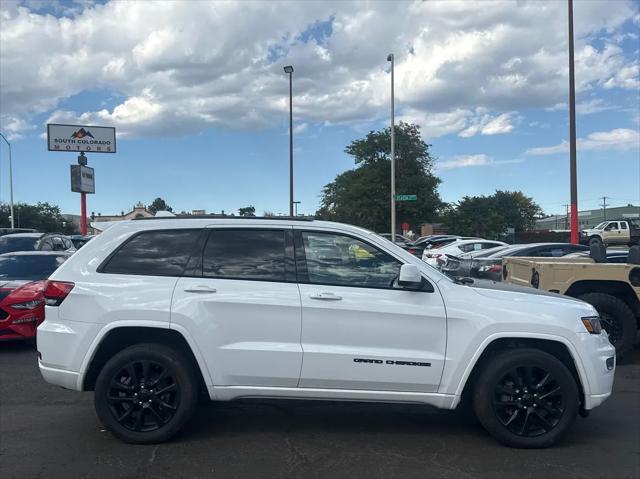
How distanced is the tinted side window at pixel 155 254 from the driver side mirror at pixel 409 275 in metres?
1.72

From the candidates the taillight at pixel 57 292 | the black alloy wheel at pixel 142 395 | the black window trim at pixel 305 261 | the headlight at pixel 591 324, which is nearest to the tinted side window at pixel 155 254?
the taillight at pixel 57 292

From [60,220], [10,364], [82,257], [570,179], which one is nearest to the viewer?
[82,257]

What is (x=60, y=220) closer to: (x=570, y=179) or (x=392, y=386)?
(x=570, y=179)

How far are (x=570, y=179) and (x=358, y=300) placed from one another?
1744 centimetres

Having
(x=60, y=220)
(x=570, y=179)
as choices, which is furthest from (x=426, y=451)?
(x=60, y=220)

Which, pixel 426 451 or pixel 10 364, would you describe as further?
pixel 10 364

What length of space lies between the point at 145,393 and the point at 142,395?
3cm

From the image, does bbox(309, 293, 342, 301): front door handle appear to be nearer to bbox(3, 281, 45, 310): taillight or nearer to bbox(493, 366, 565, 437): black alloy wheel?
bbox(493, 366, 565, 437): black alloy wheel

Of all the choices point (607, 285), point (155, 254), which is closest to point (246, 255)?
point (155, 254)

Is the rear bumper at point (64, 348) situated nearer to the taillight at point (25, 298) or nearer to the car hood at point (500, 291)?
the car hood at point (500, 291)

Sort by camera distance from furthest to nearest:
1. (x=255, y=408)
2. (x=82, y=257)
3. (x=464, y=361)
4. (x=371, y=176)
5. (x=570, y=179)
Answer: (x=371, y=176), (x=570, y=179), (x=255, y=408), (x=82, y=257), (x=464, y=361)

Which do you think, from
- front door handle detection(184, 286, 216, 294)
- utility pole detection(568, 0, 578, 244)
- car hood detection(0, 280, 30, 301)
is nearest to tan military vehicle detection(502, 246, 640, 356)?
front door handle detection(184, 286, 216, 294)

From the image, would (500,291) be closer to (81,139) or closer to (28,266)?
(28,266)

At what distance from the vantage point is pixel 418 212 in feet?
157
